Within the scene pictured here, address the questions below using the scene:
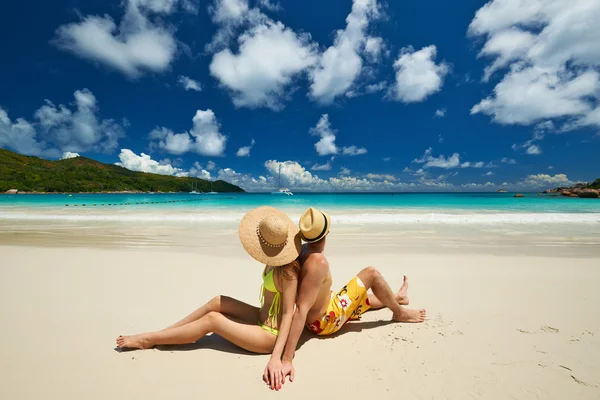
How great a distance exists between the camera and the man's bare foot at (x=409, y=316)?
12.8 ft

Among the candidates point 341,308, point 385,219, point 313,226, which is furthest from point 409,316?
point 385,219

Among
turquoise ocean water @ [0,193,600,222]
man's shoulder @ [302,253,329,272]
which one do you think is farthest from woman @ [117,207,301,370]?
turquoise ocean water @ [0,193,600,222]

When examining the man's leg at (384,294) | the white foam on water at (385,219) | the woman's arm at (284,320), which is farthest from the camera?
the white foam on water at (385,219)

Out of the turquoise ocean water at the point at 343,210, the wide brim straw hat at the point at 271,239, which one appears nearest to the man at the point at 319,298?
the wide brim straw hat at the point at 271,239

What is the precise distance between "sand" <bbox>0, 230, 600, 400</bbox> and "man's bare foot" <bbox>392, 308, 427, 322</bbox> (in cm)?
12

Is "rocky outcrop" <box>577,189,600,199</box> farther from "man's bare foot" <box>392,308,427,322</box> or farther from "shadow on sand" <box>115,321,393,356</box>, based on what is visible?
"shadow on sand" <box>115,321,393,356</box>

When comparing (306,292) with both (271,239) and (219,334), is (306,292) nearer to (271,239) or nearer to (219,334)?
(271,239)

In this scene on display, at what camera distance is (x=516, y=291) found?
512cm

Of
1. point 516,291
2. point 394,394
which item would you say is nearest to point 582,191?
point 516,291

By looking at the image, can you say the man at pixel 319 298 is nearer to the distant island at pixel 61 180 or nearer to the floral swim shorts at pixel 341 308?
the floral swim shorts at pixel 341 308

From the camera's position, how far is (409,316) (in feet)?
12.9

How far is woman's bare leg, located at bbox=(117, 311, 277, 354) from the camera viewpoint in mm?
2990

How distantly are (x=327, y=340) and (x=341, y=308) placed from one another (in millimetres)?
442

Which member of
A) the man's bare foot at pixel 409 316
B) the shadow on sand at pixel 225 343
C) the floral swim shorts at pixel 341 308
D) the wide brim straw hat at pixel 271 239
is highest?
the wide brim straw hat at pixel 271 239
